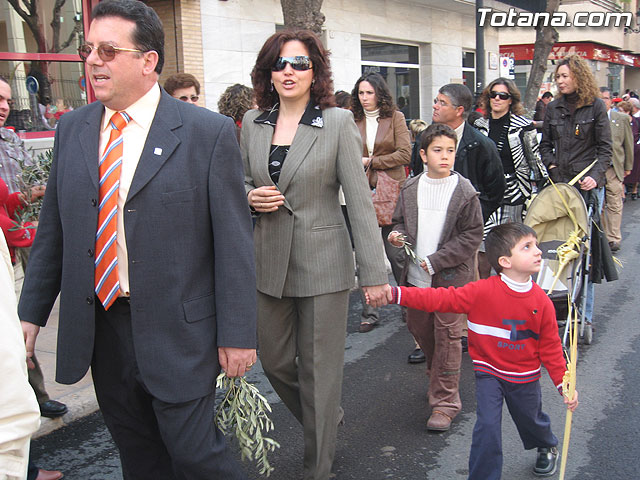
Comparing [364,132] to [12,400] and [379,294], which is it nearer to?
[379,294]

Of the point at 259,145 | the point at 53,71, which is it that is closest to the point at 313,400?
the point at 259,145

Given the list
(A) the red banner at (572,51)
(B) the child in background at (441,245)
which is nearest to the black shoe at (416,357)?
(B) the child in background at (441,245)

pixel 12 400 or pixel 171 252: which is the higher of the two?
pixel 171 252

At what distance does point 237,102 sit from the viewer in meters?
5.89

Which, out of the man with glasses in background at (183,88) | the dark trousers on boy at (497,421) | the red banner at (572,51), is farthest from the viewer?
the red banner at (572,51)

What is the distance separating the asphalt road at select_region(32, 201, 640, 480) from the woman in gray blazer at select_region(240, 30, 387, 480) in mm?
566

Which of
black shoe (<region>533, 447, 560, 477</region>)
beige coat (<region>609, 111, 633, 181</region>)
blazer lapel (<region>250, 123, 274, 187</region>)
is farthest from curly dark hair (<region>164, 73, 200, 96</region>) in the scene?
beige coat (<region>609, 111, 633, 181</region>)

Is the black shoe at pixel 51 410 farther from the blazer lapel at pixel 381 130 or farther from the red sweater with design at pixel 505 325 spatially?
the blazer lapel at pixel 381 130

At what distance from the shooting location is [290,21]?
8.28 meters

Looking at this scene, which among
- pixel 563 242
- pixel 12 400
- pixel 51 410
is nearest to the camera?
pixel 12 400

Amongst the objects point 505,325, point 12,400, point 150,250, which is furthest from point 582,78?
Answer: point 12,400

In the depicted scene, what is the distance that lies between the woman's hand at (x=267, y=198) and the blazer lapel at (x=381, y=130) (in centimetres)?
300

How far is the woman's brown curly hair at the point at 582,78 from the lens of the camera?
6.10m

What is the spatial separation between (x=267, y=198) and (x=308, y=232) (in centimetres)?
27
